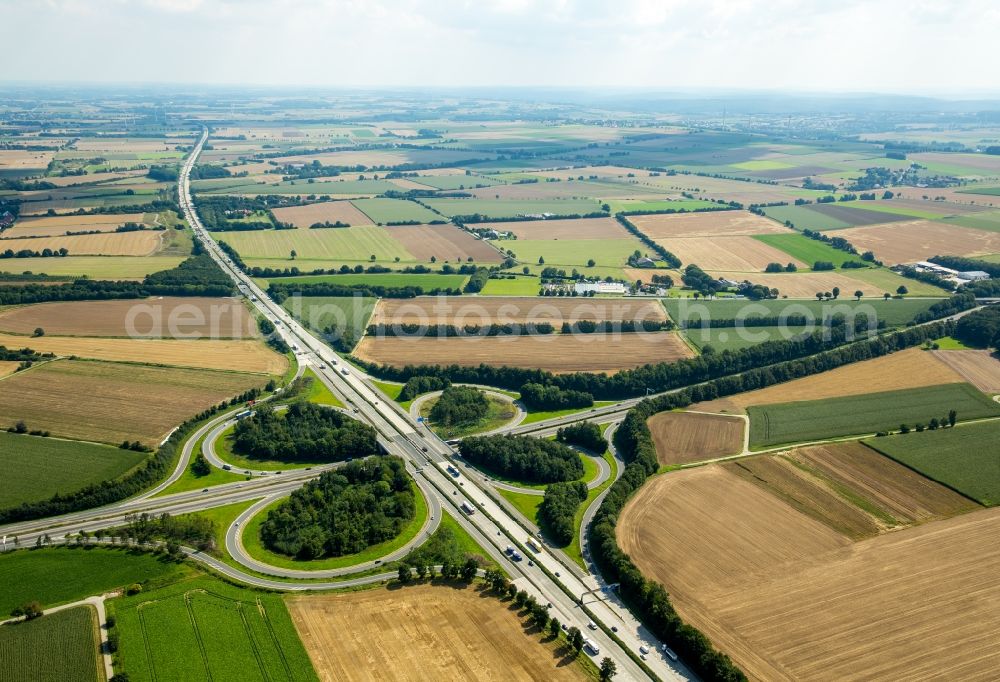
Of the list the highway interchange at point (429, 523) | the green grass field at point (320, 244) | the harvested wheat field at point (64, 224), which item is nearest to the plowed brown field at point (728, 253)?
the green grass field at point (320, 244)

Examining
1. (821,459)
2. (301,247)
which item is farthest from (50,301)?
(821,459)

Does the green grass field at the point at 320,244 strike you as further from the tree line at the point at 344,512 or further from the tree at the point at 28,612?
the tree at the point at 28,612

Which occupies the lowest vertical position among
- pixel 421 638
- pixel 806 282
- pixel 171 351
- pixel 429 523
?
pixel 421 638

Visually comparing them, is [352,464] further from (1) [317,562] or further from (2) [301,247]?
(2) [301,247]

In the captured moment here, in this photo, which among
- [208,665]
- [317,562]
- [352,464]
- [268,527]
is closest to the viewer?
[208,665]

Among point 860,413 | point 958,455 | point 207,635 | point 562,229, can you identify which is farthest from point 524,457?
point 562,229

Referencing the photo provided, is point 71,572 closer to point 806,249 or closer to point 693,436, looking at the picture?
point 693,436
